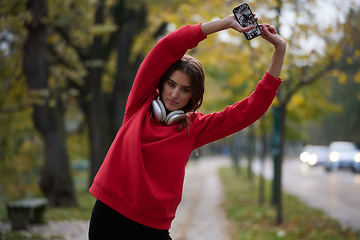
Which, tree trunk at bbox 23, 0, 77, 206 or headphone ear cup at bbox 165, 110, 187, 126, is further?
tree trunk at bbox 23, 0, 77, 206

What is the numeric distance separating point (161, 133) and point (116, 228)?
57 cm

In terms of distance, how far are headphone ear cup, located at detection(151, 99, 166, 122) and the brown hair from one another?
0.53 feet

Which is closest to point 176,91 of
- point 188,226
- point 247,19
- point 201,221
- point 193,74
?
point 193,74

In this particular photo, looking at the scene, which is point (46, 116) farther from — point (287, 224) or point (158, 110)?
point (158, 110)

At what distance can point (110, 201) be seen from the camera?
263 centimetres

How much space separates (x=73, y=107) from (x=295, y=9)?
43.8 feet

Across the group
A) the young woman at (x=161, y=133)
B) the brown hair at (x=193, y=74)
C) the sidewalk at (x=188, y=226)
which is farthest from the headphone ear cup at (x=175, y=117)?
the sidewalk at (x=188, y=226)

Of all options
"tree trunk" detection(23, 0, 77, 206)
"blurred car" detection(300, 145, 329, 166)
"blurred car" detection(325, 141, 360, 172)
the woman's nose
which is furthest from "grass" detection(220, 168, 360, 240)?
"blurred car" detection(300, 145, 329, 166)

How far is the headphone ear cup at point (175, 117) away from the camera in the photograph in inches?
108

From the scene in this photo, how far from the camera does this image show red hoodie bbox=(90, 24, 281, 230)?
262cm

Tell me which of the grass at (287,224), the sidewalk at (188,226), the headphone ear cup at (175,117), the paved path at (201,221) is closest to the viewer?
the headphone ear cup at (175,117)

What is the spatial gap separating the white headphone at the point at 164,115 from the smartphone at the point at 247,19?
56cm

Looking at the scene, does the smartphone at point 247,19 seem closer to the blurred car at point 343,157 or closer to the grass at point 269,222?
the grass at point 269,222

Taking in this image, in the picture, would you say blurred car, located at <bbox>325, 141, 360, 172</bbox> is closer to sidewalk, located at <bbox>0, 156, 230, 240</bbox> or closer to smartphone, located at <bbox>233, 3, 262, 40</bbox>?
sidewalk, located at <bbox>0, 156, 230, 240</bbox>
